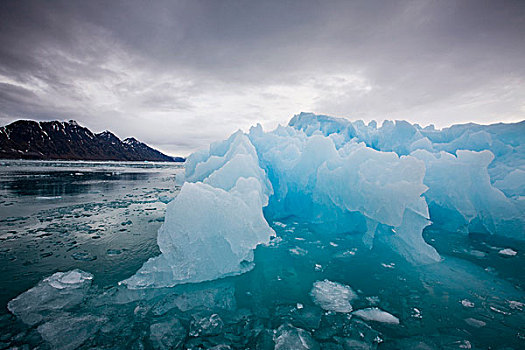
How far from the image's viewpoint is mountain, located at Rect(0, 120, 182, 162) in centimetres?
8375

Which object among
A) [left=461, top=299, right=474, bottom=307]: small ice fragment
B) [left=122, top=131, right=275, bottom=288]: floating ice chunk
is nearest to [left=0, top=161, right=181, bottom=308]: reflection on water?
[left=122, top=131, right=275, bottom=288]: floating ice chunk

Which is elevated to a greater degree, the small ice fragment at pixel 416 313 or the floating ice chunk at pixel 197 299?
the small ice fragment at pixel 416 313

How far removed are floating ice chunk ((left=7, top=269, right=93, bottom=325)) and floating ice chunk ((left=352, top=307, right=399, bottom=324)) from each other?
3.08 metres

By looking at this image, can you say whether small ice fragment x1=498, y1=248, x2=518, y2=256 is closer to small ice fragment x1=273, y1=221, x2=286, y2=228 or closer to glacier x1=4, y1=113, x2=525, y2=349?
glacier x1=4, y1=113, x2=525, y2=349

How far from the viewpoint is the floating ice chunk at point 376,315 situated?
2348 mm

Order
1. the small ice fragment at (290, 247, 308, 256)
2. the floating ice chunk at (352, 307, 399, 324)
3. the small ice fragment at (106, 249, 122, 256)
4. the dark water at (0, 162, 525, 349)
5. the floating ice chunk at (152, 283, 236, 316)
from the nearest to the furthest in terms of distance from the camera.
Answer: the dark water at (0, 162, 525, 349)
the floating ice chunk at (352, 307, 399, 324)
the floating ice chunk at (152, 283, 236, 316)
the small ice fragment at (106, 249, 122, 256)
the small ice fragment at (290, 247, 308, 256)

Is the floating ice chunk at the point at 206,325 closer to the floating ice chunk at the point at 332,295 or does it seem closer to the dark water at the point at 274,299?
the dark water at the point at 274,299

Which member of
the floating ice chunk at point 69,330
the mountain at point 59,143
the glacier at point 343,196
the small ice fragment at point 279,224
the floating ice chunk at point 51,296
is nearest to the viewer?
the floating ice chunk at point 69,330

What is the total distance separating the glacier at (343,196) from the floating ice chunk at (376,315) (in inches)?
67.2

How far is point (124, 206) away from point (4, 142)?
11860 centimetres

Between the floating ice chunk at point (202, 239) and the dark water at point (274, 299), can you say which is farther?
the floating ice chunk at point (202, 239)

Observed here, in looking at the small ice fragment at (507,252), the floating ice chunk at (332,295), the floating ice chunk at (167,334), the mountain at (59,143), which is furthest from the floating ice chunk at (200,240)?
the mountain at (59,143)

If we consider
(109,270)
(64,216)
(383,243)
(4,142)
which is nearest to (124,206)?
(64,216)

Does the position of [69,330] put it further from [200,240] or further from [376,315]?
[376,315]
